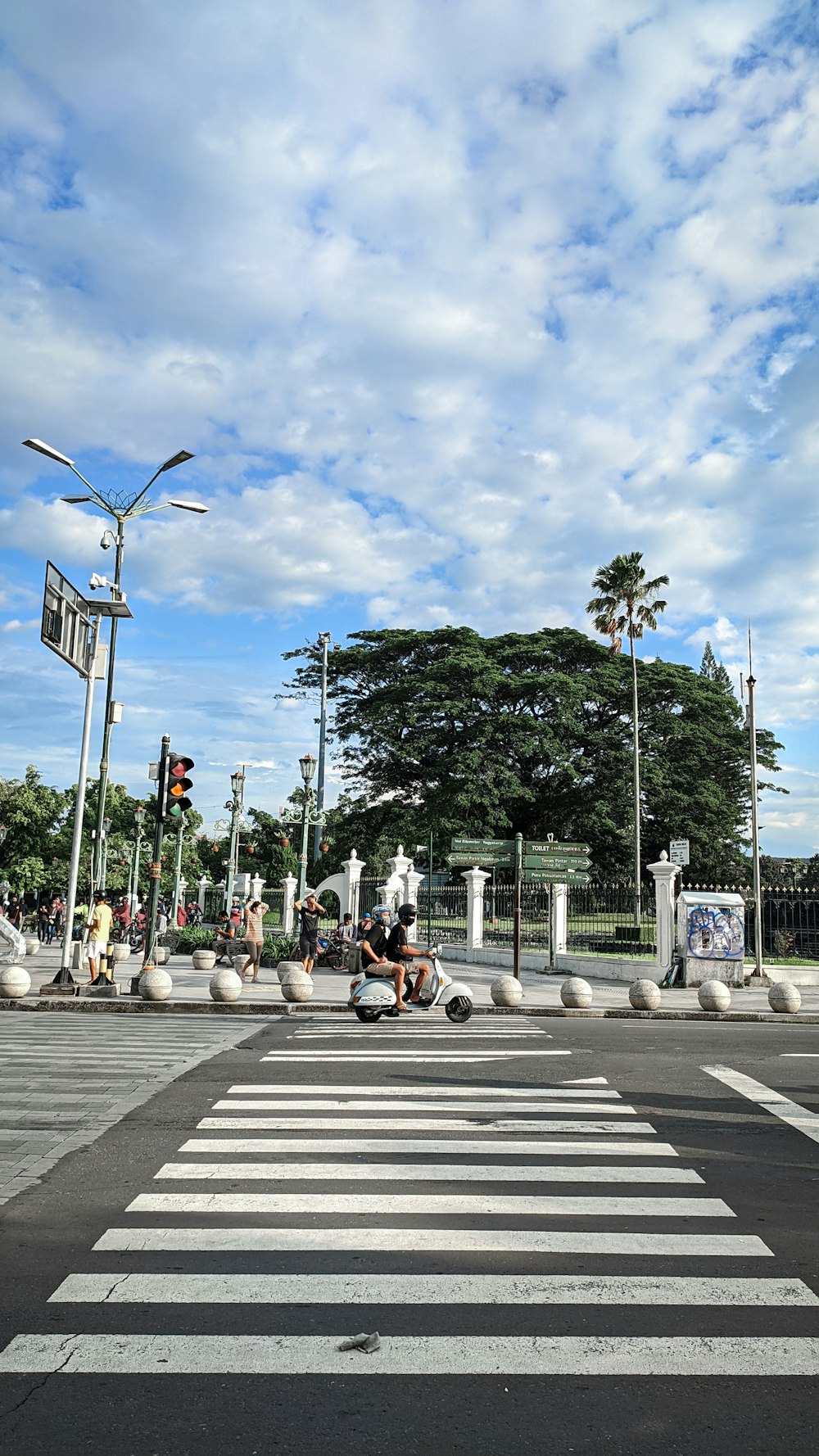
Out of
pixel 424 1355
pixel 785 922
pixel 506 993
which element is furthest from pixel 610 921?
pixel 424 1355

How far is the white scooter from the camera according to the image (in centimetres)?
1469

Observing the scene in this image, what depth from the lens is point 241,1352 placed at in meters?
3.96

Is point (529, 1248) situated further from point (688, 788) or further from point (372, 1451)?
point (688, 788)

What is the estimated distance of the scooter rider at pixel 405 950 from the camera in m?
14.8

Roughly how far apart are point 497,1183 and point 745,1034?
9.19 metres

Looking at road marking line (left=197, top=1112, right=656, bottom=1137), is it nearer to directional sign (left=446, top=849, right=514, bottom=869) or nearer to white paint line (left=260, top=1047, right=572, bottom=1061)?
Answer: white paint line (left=260, top=1047, right=572, bottom=1061)

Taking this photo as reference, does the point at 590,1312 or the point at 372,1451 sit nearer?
the point at 372,1451

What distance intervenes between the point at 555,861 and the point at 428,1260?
60.8ft

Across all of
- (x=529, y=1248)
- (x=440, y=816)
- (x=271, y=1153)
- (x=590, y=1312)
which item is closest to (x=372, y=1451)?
(x=590, y=1312)

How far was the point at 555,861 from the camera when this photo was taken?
23297 millimetres

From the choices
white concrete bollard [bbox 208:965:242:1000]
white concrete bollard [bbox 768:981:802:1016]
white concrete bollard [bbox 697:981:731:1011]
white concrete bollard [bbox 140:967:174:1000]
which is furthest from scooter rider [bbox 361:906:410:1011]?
white concrete bollard [bbox 768:981:802:1016]

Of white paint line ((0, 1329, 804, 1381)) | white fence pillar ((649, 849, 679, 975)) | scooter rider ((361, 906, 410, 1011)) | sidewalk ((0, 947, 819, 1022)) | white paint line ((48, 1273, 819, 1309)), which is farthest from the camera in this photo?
white fence pillar ((649, 849, 679, 975))

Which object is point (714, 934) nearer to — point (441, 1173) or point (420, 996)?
point (420, 996)

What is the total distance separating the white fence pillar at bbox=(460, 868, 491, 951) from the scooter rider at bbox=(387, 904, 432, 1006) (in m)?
16.2
